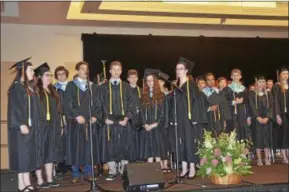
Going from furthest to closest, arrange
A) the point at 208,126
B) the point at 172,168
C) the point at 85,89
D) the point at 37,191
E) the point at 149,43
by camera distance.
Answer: the point at 149,43 → the point at 172,168 → the point at 208,126 → the point at 85,89 → the point at 37,191

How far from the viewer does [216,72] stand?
9.70 meters

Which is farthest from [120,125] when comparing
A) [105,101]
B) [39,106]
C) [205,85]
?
[205,85]

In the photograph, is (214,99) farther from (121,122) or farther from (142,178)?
(142,178)

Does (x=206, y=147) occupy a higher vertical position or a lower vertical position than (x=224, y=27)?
lower

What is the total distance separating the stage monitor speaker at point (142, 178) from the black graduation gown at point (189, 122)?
0.92m

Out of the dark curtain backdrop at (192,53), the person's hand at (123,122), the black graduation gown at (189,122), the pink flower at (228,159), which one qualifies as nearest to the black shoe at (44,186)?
the person's hand at (123,122)

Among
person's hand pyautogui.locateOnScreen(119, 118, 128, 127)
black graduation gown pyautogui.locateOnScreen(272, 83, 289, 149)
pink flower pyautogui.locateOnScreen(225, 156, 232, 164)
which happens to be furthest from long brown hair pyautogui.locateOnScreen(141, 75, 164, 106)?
black graduation gown pyautogui.locateOnScreen(272, 83, 289, 149)

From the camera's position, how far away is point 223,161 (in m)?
4.68

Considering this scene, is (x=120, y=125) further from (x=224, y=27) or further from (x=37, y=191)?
(x=224, y=27)

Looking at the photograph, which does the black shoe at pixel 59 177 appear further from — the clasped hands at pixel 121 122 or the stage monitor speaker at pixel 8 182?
the clasped hands at pixel 121 122

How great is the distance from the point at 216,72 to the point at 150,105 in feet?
13.9

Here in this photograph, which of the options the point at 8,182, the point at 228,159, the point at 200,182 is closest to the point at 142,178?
the point at 200,182

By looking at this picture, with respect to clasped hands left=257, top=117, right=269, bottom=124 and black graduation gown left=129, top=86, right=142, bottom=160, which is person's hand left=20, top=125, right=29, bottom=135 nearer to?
black graduation gown left=129, top=86, right=142, bottom=160

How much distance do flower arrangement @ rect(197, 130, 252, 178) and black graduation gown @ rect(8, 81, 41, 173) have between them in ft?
6.58
